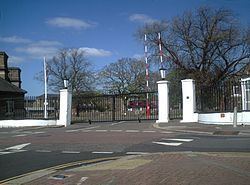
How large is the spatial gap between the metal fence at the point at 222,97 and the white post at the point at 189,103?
0.49m

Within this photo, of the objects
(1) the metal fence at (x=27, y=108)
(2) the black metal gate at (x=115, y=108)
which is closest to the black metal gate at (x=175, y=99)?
(2) the black metal gate at (x=115, y=108)

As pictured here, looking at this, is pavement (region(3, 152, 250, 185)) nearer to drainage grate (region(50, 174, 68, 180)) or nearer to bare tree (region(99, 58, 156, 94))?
drainage grate (region(50, 174, 68, 180))

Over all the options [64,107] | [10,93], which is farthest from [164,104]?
[10,93]

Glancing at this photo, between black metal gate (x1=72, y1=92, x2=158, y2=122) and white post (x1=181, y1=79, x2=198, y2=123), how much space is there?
27.1ft

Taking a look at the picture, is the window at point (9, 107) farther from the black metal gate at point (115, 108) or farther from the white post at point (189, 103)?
the white post at point (189, 103)

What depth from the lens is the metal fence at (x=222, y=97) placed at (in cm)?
2300

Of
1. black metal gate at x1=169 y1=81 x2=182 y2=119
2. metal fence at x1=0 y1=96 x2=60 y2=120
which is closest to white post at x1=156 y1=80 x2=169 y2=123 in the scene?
black metal gate at x1=169 y1=81 x2=182 y2=119

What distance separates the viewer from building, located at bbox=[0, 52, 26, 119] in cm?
3197

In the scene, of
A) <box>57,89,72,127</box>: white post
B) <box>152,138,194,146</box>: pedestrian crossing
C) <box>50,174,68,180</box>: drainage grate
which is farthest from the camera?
<box>57,89,72,127</box>: white post

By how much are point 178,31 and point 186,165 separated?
41845 mm

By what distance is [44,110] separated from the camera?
32.7 meters

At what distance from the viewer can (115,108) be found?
34.7 m

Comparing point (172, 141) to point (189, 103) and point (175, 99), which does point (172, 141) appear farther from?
point (175, 99)

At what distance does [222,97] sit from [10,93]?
1616 inches
